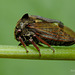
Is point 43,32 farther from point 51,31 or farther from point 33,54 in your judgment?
point 33,54

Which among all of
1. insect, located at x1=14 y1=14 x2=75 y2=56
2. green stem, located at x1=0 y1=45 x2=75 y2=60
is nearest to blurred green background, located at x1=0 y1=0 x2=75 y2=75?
insect, located at x1=14 y1=14 x2=75 y2=56

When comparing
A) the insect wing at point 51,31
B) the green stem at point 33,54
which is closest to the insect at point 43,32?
the insect wing at point 51,31

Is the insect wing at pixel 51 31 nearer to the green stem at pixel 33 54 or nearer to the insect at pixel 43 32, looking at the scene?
the insect at pixel 43 32

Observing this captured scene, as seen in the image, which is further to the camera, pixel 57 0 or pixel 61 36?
pixel 57 0

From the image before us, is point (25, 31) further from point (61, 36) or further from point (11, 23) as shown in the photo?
point (11, 23)

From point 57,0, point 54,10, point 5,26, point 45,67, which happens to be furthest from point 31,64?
point 57,0
